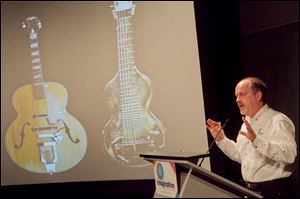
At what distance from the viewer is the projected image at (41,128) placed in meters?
4.38

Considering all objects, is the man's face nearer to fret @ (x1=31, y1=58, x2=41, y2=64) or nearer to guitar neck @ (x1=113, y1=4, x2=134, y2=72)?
guitar neck @ (x1=113, y1=4, x2=134, y2=72)

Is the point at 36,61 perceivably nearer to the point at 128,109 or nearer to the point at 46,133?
the point at 46,133

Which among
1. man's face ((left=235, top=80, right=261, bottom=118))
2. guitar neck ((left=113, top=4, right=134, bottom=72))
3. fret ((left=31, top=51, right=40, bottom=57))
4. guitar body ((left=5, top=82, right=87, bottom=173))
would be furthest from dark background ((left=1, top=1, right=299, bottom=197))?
fret ((left=31, top=51, right=40, bottom=57))

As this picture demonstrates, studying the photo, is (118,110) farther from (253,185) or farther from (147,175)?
(253,185)

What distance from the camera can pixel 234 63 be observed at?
3.76 meters

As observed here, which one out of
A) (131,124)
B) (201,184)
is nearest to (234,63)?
(131,124)

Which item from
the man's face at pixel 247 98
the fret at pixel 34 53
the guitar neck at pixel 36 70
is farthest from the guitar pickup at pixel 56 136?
the man's face at pixel 247 98

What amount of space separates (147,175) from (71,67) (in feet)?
4.85

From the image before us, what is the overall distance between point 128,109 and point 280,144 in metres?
2.16

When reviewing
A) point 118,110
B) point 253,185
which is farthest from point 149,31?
point 253,185

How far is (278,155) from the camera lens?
7.13 ft

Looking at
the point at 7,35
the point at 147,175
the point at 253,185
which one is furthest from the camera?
the point at 7,35

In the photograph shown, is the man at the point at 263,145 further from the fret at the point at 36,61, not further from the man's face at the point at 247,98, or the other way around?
the fret at the point at 36,61

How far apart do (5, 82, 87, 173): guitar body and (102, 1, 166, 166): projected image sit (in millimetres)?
426
